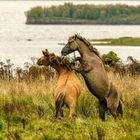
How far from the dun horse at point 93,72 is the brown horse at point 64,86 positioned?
0.15 m

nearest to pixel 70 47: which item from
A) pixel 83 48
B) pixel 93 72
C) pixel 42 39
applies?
pixel 83 48

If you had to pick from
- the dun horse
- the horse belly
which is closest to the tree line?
the dun horse

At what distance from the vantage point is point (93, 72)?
11.2m

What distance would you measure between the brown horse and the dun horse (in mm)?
155

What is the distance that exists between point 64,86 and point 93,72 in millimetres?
471

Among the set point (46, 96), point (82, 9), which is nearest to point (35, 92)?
point (46, 96)

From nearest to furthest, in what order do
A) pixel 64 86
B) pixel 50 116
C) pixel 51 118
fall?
pixel 64 86, pixel 51 118, pixel 50 116

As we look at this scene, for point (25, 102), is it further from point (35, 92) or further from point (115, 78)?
point (115, 78)

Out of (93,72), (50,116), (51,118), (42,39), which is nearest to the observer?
(93,72)

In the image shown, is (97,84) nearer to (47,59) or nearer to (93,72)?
(93,72)

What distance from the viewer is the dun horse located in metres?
11.2

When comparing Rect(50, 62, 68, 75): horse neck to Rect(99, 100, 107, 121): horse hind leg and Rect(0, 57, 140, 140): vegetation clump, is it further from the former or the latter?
Rect(99, 100, 107, 121): horse hind leg

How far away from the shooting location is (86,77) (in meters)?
11.2

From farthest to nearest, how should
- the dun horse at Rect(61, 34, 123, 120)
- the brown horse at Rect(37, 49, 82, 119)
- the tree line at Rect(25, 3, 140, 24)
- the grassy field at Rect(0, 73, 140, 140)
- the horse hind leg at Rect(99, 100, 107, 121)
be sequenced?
the tree line at Rect(25, 3, 140, 24)
the horse hind leg at Rect(99, 100, 107, 121)
the dun horse at Rect(61, 34, 123, 120)
the brown horse at Rect(37, 49, 82, 119)
the grassy field at Rect(0, 73, 140, 140)
